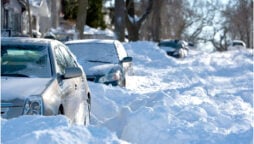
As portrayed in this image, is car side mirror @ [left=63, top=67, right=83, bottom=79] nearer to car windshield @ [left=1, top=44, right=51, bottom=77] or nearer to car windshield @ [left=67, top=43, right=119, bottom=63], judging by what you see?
car windshield @ [left=1, top=44, right=51, bottom=77]

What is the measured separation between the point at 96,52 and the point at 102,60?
0.37 m

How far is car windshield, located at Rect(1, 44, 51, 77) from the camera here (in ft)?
27.3

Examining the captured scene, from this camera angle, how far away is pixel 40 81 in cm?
793

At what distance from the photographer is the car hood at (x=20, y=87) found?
A: 24.3 feet

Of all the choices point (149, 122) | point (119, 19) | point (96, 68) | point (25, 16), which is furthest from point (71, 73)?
point (25, 16)

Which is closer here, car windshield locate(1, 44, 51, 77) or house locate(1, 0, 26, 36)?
car windshield locate(1, 44, 51, 77)

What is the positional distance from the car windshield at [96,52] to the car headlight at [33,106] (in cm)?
816

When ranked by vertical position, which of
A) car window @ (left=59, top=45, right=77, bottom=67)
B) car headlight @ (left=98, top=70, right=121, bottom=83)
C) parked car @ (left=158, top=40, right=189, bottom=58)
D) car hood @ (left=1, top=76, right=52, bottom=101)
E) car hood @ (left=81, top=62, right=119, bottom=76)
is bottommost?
parked car @ (left=158, top=40, right=189, bottom=58)

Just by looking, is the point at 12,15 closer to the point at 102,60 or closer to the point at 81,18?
the point at 81,18

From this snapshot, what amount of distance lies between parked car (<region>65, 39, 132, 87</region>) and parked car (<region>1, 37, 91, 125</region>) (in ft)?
16.4

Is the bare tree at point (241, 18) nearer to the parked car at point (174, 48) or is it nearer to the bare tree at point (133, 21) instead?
the bare tree at point (133, 21)

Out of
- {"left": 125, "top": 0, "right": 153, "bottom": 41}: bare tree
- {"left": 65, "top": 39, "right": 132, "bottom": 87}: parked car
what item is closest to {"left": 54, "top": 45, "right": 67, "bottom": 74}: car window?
{"left": 65, "top": 39, "right": 132, "bottom": 87}: parked car

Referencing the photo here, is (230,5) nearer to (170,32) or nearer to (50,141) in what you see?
(170,32)

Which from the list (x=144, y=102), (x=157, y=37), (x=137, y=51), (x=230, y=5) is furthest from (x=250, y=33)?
(x=144, y=102)
